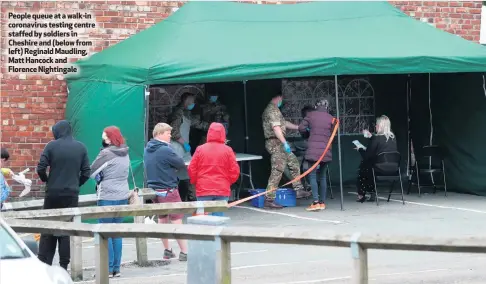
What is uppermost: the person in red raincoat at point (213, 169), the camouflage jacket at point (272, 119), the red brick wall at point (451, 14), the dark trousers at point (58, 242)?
the red brick wall at point (451, 14)

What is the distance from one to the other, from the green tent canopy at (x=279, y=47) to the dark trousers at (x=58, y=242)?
4598 mm

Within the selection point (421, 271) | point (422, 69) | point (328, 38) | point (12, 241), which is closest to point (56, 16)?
point (328, 38)

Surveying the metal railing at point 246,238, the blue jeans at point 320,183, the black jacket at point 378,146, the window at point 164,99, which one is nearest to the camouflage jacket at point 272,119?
the blue jeans at point 320,183

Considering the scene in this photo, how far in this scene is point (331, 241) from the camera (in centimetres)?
756

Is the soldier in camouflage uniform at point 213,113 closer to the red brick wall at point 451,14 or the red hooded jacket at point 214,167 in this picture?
the red brick wall at point 451,14

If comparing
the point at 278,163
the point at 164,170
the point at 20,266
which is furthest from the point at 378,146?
the point at 20,266

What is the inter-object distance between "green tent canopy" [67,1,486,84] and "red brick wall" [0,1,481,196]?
0.57 metres

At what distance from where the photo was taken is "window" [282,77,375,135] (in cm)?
2003

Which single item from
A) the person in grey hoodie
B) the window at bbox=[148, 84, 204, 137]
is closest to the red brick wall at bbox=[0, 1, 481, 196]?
the window at bbox=[148, 84, 204, 137]

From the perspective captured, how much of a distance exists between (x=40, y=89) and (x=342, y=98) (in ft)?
19.5

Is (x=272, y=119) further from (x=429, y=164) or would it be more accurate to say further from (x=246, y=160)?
(x=429, y=164)

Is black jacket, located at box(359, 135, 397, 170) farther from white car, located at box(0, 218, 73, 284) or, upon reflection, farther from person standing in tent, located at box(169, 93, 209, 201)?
white car, located at box(0, 218, 73, 284)

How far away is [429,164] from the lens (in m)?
19.5

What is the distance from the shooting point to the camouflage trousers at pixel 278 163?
17.3m
